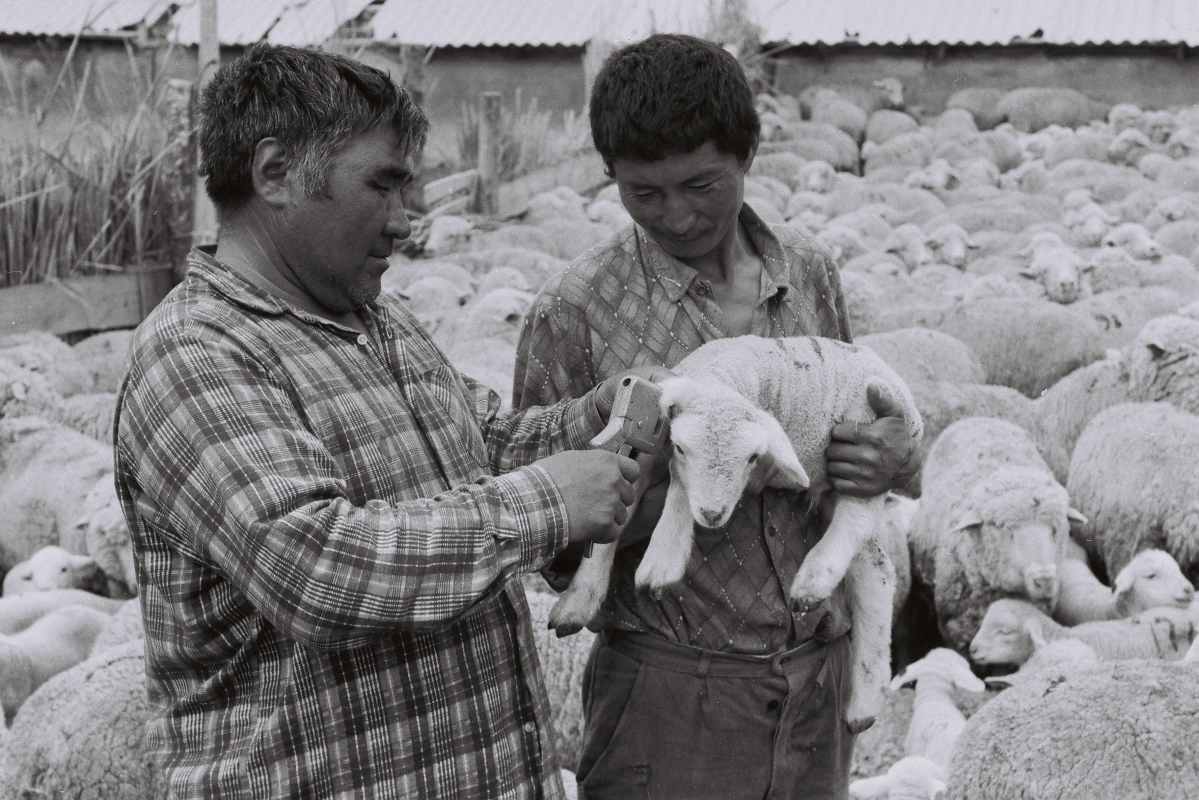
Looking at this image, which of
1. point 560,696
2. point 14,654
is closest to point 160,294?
point 14,654

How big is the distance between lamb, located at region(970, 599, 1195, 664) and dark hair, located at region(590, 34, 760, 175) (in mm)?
2894

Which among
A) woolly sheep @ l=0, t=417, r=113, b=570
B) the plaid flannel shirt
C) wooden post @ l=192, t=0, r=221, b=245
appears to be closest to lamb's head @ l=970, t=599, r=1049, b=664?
the plaid flannel shirt

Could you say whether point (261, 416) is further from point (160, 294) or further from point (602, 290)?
point (160, 294)

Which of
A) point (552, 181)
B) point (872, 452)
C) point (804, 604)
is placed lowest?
point (552, 181)

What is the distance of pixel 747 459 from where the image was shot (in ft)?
6.50

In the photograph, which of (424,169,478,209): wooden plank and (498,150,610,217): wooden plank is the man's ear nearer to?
(424,169,478,209): wooden plank

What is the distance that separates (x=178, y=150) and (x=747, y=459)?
8.57 m

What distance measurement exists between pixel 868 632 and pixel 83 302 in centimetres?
805

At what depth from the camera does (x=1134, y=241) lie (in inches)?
421

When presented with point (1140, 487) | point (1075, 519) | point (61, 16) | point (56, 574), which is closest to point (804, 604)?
point (1075, 519)

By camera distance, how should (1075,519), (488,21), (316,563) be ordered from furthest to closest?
(488,21)
(1075,519)
(316,563)

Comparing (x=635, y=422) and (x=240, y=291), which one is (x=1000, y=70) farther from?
(x=240, y=291)

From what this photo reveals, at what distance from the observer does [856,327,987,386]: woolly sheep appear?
7316 millimetres

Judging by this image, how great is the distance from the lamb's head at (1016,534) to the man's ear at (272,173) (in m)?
3.64
